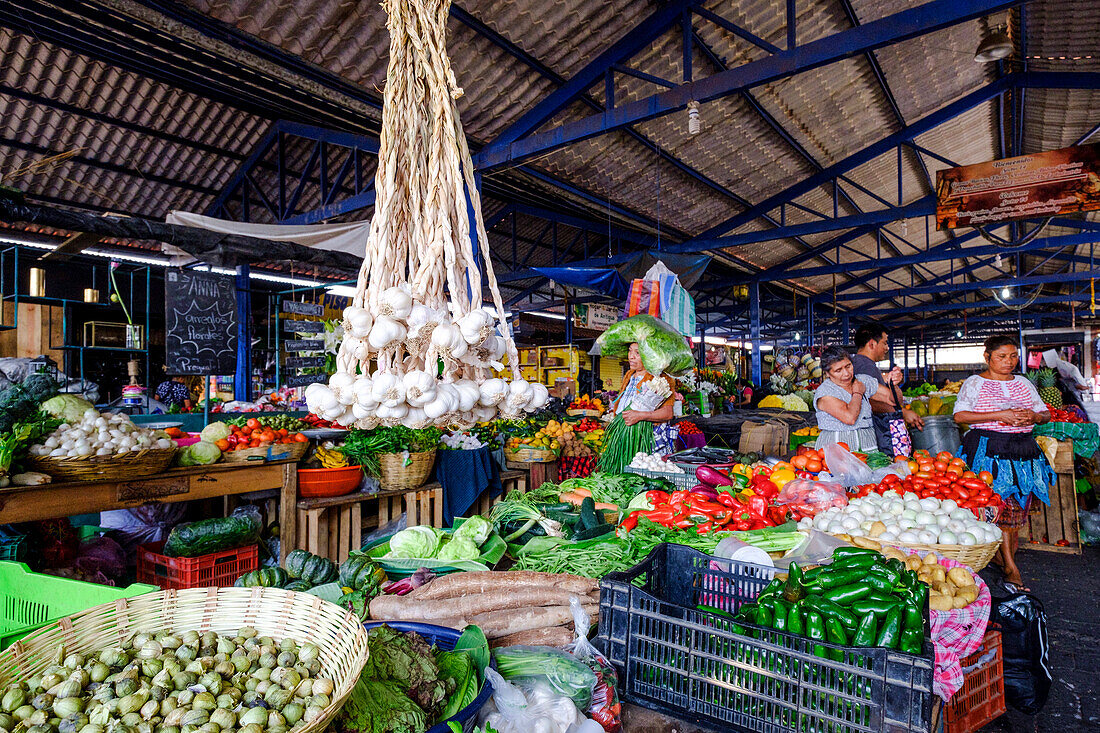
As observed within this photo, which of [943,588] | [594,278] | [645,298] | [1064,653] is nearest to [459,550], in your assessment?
[943,588]

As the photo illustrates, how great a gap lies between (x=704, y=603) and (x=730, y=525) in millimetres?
893

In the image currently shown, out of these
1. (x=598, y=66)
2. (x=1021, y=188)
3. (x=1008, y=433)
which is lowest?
(x=1008, y=433)

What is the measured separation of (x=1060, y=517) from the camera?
18.4ft

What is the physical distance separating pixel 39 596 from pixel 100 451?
4.91 feet

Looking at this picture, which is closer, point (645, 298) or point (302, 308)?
point (645, 298)

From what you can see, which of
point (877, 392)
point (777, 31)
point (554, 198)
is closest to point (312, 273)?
point (554, 198)

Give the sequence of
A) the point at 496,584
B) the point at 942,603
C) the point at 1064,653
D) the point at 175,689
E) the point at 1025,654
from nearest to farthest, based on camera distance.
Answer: the point at 175,689 → the point at 496,584 → the point at 942,603 → the point at 1025,654 → the point at 1064,653

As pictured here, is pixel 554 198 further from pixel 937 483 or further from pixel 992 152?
pixel 992 152

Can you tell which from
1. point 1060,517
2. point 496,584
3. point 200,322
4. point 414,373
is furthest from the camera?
point 200,322

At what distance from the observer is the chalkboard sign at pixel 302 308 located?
7.45m

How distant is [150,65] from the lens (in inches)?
194

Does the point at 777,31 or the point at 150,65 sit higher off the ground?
the point at 777,31

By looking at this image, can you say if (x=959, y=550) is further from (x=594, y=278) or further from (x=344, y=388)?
(x=594, y=278)

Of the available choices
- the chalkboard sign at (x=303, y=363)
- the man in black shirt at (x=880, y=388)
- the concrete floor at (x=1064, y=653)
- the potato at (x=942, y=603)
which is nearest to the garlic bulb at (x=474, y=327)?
the concrete floor at (x=1064, y=653)
